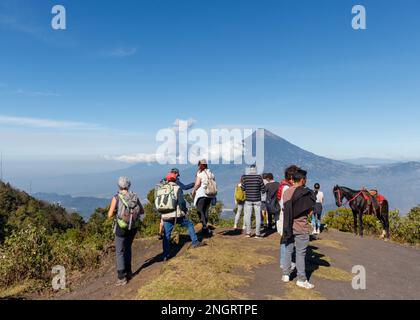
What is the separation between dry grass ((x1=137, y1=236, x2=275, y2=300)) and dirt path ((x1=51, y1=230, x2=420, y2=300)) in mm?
325

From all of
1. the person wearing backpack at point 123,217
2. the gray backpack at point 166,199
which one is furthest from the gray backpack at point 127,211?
the gray backpack at point 166,199

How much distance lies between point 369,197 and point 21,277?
1489 cm

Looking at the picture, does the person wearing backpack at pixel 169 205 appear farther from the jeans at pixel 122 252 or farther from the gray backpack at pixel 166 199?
the jeans at pixel 122 252

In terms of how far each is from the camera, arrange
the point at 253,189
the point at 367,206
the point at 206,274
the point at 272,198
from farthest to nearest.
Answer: the point at 367,206 → the point at 272,198 → the point at 253,189 → the point at 206,274

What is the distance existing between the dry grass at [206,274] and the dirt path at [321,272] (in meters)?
0.33

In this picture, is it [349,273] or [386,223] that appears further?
[386,223]

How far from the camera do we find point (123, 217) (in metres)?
8.02

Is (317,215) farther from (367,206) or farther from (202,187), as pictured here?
(202,187)

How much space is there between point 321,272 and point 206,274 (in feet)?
11.0

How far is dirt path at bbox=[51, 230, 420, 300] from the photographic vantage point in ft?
23.6

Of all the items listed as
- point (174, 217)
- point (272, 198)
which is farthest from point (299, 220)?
point (272, 198)

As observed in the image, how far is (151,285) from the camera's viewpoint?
6.89 metres

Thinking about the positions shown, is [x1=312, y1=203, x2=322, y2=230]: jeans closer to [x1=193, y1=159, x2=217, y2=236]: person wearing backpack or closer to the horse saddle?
the horse saddle

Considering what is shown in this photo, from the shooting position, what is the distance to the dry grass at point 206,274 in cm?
649
